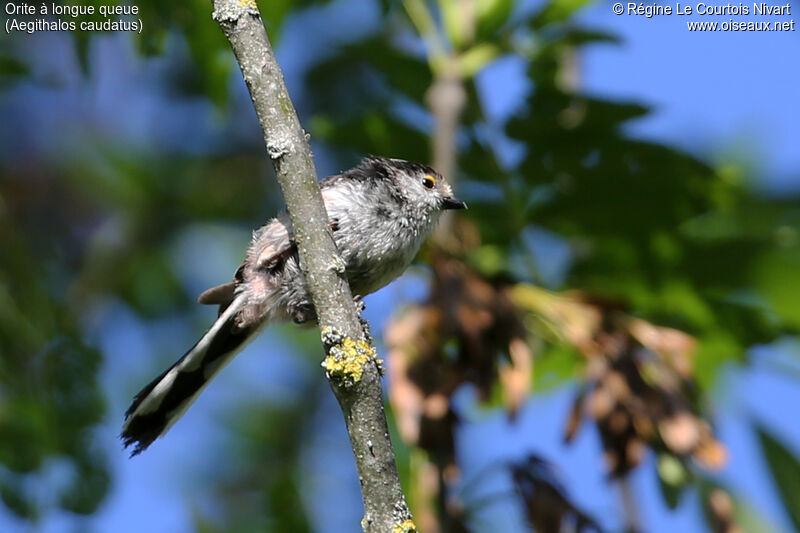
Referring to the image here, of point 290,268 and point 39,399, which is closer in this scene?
point 39,399

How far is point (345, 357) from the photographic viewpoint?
8.16 feet

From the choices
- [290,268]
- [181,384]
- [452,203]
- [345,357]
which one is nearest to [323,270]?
[345,357]

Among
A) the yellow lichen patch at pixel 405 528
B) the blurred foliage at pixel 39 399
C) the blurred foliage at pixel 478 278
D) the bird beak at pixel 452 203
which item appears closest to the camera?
the yellow lichen patch at pixel 405 528

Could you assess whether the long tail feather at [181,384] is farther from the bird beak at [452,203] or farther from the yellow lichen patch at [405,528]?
the yellow lichen patch at [405,528]

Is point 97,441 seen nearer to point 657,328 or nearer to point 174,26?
point 174,26

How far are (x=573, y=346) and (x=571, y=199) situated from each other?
0.65m

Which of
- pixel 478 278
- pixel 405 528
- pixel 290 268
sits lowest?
pixel 405 528

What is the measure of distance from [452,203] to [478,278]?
0.38 meters

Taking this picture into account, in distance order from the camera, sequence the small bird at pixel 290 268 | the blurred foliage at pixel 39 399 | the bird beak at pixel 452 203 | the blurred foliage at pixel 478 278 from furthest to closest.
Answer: the bird beak at pixel 452 203 < the small bird at pixel 290 268 < the blurred foliage at pixel 478 278 < the blurred foliage at pixel 39 399

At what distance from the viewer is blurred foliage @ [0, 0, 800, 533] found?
334 centimetres

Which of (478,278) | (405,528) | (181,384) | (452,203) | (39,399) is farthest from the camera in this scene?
(452,203)

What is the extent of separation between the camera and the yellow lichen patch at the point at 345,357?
2480mm

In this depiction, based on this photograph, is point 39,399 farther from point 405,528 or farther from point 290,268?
point 405,528

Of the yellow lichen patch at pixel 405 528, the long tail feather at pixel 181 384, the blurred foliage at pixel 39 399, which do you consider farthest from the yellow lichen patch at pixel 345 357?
the long tail feather at pixel 181 384
